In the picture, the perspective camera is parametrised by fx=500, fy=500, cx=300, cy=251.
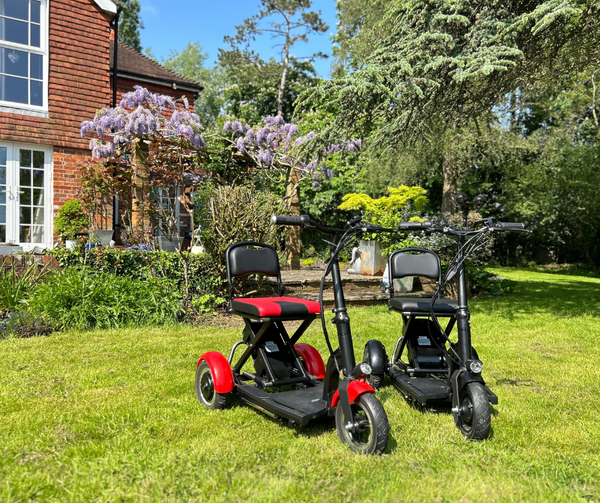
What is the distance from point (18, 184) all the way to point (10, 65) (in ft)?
7.56

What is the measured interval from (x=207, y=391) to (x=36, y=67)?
29.5 feet

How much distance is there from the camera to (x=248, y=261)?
383 centimetres

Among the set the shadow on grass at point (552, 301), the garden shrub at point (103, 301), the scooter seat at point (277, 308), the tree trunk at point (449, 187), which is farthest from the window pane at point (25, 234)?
the tree trunk at point (449, 187)

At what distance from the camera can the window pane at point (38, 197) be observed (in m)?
9.81

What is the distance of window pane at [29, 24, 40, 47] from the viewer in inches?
389

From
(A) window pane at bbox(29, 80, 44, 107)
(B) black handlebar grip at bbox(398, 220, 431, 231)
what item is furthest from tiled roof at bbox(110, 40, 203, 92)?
(B) black handlebar grip at bbox(398, 220, 431, 231)

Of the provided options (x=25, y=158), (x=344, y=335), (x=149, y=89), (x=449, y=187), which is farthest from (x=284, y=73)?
(x=344, y=335)

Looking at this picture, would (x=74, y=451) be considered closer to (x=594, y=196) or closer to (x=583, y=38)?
(x=583, y=38)

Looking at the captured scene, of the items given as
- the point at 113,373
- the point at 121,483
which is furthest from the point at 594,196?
the point at 121,483

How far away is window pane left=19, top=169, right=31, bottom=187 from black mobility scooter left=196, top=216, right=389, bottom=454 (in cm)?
767

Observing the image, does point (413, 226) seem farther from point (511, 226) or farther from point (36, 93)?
point (36, 93)

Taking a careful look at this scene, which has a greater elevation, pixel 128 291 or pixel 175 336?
pixel 128 291

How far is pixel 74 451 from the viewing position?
8.80 feet

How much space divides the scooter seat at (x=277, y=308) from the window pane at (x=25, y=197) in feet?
25.8
